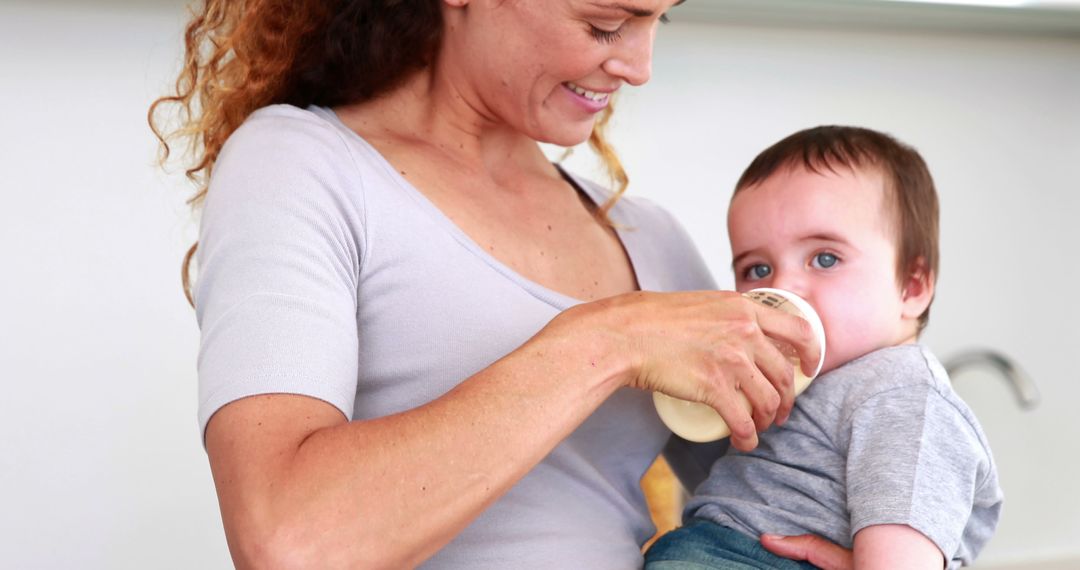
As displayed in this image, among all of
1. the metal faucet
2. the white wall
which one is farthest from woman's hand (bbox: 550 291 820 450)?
the metal faucet

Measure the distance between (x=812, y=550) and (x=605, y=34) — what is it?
0.55 metres

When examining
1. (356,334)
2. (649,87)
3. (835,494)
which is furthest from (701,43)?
(356,334)

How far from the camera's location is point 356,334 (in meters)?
1.01

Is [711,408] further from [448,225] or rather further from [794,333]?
[448,225]

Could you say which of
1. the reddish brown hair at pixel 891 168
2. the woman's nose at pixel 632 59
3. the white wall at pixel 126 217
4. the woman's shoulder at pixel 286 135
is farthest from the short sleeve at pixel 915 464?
the white wall at pixel 126 217

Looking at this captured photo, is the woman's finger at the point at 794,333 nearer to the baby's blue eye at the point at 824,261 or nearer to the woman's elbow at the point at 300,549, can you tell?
the baby's blue eye at the point at 824,261

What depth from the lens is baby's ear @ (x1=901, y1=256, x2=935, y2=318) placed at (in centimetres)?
135

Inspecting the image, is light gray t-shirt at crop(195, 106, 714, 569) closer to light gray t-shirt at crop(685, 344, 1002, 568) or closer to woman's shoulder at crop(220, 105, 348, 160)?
woman's shoulder at crop(220, 105, 348, 160)

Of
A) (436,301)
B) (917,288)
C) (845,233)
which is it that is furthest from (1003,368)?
(436,301)

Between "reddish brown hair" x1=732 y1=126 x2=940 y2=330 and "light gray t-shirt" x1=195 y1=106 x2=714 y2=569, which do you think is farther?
"reddish brown hair" x1=732 y1=126 x2=940 y2=330

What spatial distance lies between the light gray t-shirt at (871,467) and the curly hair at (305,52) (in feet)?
1.86

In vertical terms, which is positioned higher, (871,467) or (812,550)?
(871,467)

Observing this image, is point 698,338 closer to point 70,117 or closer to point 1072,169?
point 70,117

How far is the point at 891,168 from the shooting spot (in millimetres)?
1363
